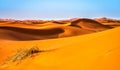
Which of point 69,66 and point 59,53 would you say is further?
point 59,53

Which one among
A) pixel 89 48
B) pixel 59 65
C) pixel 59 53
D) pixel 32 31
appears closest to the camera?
pixel 59 65

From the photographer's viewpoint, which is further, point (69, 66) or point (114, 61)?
point (69, 66)

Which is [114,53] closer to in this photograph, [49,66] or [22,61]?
[49,66]

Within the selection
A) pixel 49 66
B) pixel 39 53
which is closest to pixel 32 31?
pixel 39 53

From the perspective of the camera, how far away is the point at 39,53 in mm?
7535

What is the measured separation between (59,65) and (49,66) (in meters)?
0.29

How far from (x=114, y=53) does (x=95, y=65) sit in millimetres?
435

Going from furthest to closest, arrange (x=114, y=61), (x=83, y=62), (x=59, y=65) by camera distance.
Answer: (x=59, y=65) < (x=83, y=62) < (x=114, y=61)

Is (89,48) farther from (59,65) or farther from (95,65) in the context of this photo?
(95,65)

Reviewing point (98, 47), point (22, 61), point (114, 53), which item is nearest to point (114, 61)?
point (114, 53)

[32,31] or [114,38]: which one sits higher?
[114,38]

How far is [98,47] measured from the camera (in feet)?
20.1

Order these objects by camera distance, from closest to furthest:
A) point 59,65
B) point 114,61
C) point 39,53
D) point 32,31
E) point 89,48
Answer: point 114,61, point 59,65, point 89,48, point 39,53, point 32,31

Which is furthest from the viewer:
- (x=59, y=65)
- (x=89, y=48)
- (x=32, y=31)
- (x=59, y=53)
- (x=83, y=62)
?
(x=32, y=31)
